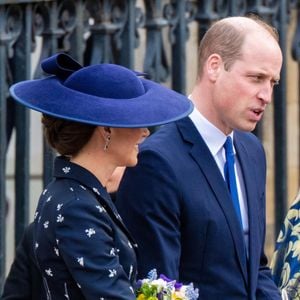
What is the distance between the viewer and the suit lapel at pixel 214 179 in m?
5.00

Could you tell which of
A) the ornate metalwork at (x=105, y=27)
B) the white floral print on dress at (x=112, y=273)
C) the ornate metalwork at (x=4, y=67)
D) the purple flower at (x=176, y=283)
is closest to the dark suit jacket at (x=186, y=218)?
the purple flower at (x=176, y=283)

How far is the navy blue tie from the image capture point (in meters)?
5.12

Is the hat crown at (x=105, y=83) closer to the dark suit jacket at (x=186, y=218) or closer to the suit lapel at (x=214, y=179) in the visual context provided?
the dark suit jacket at (x=186, y=218)

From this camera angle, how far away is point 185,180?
4961mm

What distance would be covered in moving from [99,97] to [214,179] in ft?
2.64

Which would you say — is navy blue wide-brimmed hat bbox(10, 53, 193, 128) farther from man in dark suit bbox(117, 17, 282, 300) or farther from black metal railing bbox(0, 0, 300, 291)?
black metal railing bbox(0, 0, 300, 291)

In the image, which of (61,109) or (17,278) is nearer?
(61,109)

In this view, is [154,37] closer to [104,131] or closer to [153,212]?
[153,212]

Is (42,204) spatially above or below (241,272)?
above

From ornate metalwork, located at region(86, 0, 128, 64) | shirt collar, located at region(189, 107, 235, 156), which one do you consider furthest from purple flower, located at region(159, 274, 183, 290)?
ornate metalwork, located at region(86, 0, 128, 64)

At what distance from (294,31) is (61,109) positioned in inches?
139

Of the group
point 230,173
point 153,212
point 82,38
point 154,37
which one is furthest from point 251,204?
point 154,37

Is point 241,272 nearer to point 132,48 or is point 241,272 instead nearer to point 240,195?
point 240,195

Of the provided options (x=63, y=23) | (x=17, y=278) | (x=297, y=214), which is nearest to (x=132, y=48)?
(x=63, y=23)
